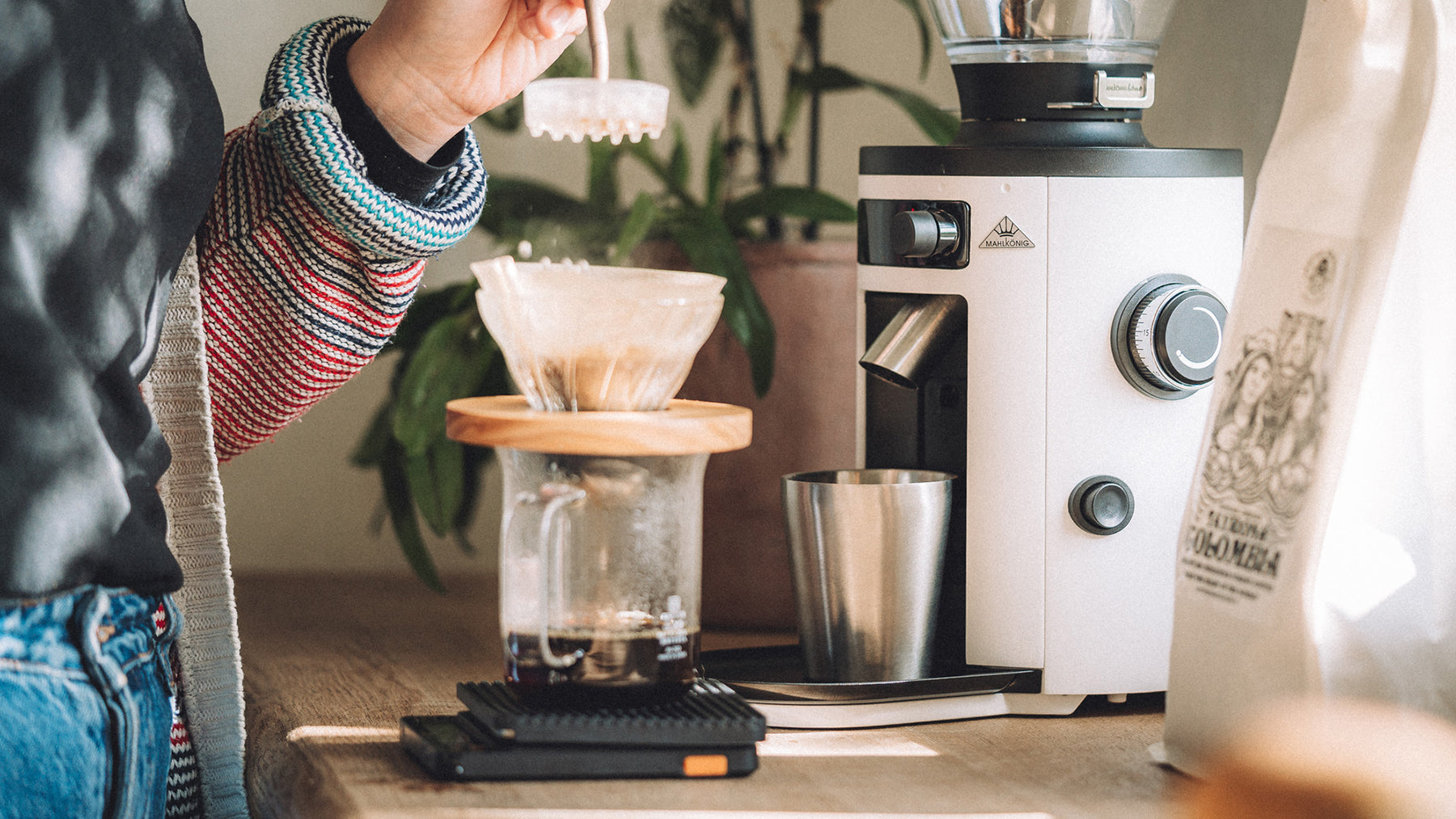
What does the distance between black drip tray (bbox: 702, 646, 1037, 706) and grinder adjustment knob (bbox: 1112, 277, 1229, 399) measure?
191 mm

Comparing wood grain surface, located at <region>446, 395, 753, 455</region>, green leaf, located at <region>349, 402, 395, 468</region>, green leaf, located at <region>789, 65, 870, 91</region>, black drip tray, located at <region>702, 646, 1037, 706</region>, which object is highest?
green leaf, located at <region>789, 65, 870, 91</region>

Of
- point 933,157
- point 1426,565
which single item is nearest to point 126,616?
point 933,157

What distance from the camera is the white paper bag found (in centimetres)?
65

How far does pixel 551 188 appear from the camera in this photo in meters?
1.30

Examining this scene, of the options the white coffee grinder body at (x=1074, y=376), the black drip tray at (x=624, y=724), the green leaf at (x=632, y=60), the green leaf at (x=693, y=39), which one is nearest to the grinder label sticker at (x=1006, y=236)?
the white coffee grinder body at (x=1074, y=376)

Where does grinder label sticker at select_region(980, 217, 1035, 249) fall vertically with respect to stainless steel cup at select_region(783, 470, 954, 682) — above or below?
above

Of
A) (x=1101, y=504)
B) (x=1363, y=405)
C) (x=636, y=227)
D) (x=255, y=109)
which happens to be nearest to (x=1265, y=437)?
(x=1363, y=405)

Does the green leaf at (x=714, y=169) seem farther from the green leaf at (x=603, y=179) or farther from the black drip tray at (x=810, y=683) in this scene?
the black drip tray at (x=810, y=683)

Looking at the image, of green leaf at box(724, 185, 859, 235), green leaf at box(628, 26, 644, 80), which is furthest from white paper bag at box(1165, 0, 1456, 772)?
green leaf at box(628, 26, 644, 80)

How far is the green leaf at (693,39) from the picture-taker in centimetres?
152

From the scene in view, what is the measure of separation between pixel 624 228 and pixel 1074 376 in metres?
0.47

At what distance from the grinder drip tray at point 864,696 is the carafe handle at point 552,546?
163mm

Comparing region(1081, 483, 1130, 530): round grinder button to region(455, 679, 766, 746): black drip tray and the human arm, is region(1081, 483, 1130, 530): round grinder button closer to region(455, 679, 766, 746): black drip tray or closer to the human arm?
region(455, 679, 766, 746): black drip tray

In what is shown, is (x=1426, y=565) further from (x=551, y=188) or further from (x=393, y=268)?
(x=551, y=188)
